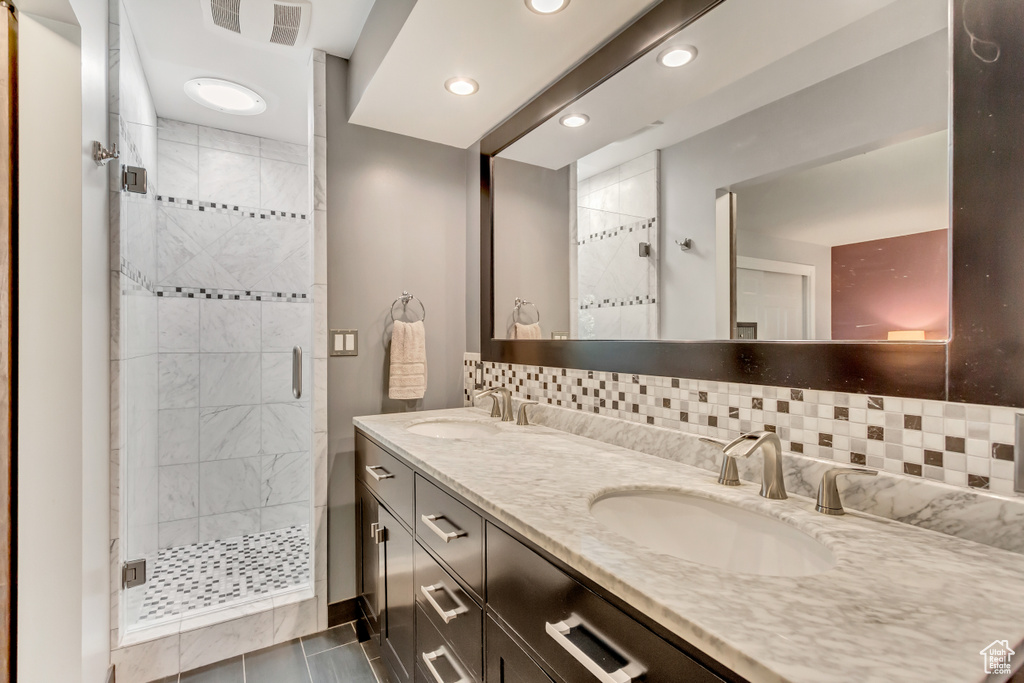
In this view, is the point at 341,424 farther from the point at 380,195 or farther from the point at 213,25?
the point at 213,25

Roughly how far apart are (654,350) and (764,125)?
61 cm

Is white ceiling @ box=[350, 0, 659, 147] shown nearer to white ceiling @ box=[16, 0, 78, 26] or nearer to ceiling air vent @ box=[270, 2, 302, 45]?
ceiling air vent @ box=[270, 2, 302, 45]

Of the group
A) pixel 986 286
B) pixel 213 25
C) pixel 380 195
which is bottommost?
pixel 986 286

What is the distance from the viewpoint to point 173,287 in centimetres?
262

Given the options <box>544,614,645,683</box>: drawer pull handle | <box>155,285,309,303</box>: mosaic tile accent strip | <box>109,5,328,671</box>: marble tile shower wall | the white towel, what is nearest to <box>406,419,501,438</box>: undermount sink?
the white towel

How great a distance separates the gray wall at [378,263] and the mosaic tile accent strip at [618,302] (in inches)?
34.1

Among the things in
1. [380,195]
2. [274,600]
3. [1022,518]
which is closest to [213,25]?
[380,195]

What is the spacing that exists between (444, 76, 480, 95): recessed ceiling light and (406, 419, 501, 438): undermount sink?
128 cm

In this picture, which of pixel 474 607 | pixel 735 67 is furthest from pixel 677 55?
pixel 474 607

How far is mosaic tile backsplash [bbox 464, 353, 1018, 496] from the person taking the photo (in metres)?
0.76

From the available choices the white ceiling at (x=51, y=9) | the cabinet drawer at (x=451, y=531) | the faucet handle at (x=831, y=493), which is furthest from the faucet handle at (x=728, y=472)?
the white ceiling at (x=51, y=9)

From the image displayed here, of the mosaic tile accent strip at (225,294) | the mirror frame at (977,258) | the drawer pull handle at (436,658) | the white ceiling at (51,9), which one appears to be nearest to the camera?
the mirror frame at (977,258)

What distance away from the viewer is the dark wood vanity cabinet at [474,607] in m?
0.66

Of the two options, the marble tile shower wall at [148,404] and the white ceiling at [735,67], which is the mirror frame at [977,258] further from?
the marble tile shower wall at [148,404]
